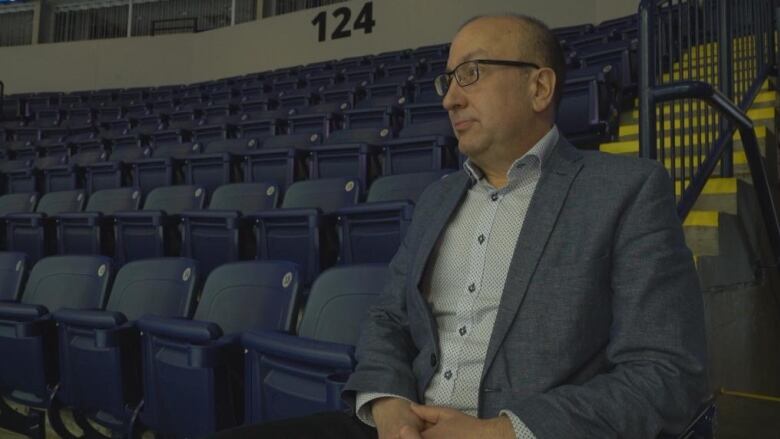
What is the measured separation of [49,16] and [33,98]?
1453 millimetres

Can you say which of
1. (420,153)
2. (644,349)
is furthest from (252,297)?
(420,153)

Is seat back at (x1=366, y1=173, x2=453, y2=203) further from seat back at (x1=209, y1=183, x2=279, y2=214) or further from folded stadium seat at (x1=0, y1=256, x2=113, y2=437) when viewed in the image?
folded stadium seat at (x1=0, y1=256, x2=113, y2=437)

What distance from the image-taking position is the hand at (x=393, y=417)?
Answer: 491 millimetres

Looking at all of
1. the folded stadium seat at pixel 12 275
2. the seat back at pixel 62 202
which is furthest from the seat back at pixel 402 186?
the seat back at pixel 62 202

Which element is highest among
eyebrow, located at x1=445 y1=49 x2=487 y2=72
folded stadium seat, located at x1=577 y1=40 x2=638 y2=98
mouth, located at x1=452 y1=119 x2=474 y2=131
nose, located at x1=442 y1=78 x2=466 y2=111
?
folded stadium seat, located at x1=577 y1=40 x2=638 y2=98

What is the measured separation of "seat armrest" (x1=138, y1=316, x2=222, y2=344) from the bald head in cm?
45

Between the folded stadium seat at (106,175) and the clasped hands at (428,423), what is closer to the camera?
the clasped hands at (428,423)

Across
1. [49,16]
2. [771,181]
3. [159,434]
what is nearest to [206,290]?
[159,434]

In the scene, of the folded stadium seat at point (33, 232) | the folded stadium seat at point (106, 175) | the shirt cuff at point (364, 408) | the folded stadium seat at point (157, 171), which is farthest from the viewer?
the folded stadium seat at point (106, 175)

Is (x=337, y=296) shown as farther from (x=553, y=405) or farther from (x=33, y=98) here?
(x=33, y=98)

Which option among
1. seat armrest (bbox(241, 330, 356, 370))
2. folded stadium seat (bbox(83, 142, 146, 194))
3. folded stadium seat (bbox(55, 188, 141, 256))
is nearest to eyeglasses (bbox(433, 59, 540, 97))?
seat armrest (bbox(241, 330, 356, 370))

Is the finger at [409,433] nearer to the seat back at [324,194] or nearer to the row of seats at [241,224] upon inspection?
the row of seats at [241,224]

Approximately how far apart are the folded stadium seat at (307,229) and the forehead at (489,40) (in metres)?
0.72

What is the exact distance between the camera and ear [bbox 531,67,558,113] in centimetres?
57
